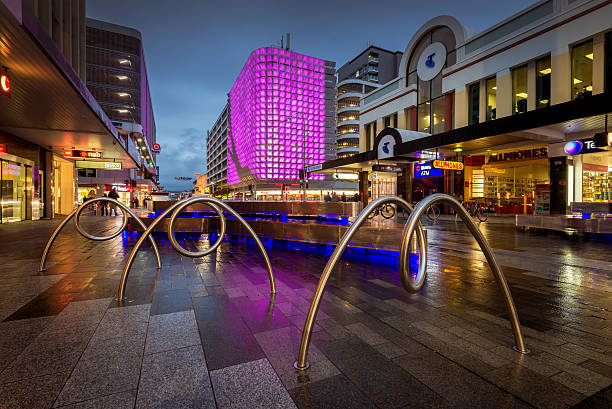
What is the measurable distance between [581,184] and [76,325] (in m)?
22.9

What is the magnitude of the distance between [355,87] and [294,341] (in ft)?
283

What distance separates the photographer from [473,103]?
21.4 metres

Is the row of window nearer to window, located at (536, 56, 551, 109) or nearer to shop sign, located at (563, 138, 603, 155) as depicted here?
window, located at (536, 56, 551, 109)

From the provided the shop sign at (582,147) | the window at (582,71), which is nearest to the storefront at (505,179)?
the window at (582,71)

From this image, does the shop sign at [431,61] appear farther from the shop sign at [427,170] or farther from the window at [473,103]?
the shop sign at [427,170]

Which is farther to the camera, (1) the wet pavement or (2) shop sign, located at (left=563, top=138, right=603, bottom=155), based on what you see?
(2) shop sign, located at (left=563, top=138, right=603, bottom=155)

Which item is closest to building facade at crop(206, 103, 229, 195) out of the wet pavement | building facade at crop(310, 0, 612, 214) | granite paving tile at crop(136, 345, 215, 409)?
building facade at crop(310, 0, 612, 214)

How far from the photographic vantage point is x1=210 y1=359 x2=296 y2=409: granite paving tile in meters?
1.95

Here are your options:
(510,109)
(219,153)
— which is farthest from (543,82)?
(219,153)

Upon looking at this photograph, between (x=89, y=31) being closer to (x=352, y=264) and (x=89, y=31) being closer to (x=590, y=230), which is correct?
(x=352, y=264)

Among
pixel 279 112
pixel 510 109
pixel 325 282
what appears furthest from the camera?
pixel 279 112

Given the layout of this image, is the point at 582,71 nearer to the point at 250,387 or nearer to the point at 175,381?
the point at 250,387

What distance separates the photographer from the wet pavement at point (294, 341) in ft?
6.77

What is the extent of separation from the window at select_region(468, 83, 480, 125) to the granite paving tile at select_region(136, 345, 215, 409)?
24.0 meters
